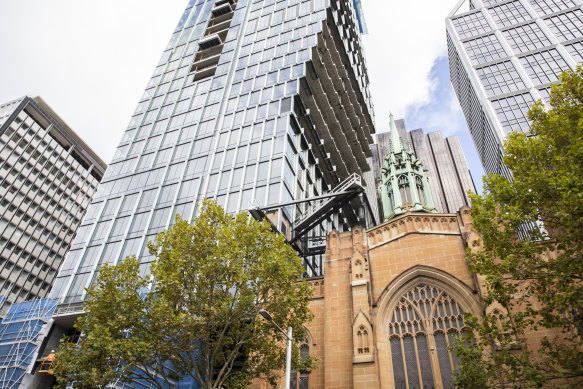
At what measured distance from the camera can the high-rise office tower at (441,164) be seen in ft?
389

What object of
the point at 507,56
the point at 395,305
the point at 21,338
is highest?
the point at 507,56

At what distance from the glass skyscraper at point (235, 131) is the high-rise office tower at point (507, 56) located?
33.9 m

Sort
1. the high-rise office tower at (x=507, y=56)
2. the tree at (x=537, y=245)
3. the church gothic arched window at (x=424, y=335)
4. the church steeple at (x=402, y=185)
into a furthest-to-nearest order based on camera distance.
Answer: the high-rise office tower at (x=507, y=56)
the church steeple at (x=402, y=185)
the church gothic arched window at (x=424, y=335)
the tree at (x=537, y=245)

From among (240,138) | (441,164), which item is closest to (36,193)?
(240,138)

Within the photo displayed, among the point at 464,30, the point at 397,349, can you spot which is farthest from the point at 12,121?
the point at 464,30

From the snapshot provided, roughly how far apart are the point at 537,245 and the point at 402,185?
1948 cm

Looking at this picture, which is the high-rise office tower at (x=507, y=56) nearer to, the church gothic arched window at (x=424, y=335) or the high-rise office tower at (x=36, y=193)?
the church gothic arched window at (x=424, y=335)

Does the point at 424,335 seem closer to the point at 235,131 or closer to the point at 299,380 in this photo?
the point at 299,380

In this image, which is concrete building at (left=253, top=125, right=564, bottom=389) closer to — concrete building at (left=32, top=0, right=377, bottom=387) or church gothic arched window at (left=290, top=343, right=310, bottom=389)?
church gothic arched window at (left=290, top=343, right=310, bottom=389)

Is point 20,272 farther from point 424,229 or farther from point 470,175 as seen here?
point 470,175

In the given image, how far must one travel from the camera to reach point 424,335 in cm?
1938

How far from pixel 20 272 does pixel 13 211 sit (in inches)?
369

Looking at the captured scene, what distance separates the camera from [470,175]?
122875 mm

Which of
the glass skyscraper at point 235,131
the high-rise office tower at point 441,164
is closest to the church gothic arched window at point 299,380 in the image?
the glass skyscraper at point 235,131
